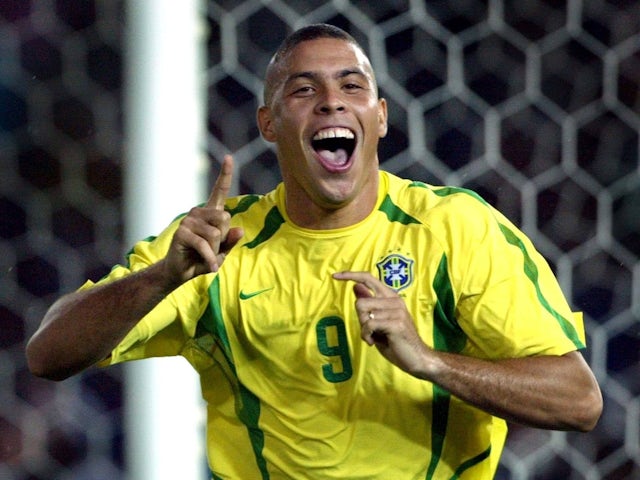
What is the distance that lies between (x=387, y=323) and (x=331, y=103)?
24 centimetres

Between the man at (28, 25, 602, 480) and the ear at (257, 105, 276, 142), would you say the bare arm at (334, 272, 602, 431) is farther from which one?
the ear at (257, 105, 276, 142)

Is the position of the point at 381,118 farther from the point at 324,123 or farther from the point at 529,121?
the point at 529,121

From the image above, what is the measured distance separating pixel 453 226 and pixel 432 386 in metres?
0.13

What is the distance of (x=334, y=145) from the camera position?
1.07 m

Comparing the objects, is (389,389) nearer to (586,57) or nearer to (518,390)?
(518,390)

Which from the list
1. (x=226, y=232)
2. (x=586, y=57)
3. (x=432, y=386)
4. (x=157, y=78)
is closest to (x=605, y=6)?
(x=586, y=57)

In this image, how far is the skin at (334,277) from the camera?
0.88m

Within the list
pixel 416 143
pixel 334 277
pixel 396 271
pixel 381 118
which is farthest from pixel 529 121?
pixel 334 277


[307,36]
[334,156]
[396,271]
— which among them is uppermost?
[307,36]

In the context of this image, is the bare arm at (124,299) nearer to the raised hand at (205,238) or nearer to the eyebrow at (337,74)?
the raised hand at (205,238)

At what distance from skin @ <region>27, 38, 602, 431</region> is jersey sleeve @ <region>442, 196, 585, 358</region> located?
2 centimetres

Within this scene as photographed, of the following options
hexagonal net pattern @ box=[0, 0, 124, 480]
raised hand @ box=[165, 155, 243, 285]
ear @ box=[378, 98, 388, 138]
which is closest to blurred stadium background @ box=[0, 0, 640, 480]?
hexagonal net pattern @ box=[0, 0, 124, 480]

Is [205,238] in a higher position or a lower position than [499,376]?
higher

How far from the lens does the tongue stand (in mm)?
1028
